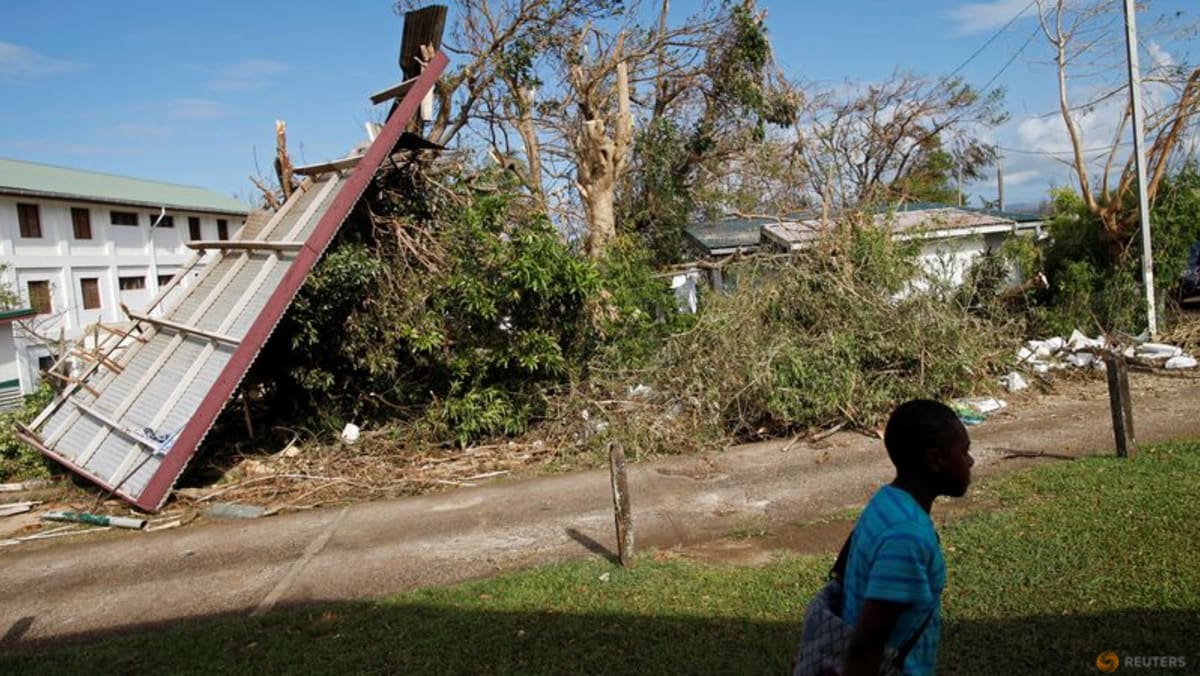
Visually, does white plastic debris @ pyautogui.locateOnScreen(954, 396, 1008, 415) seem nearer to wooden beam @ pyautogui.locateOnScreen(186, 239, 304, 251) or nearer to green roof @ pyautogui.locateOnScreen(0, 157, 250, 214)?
wooden beam @ pyautogui.locateOnScreen(186, 239, 304, 251)

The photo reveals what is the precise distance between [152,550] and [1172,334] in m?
14.4

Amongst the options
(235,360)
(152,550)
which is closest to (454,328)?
(235,360)

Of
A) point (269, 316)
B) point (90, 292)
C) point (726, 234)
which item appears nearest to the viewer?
point (269, 316)

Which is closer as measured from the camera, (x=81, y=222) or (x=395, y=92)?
(x=395, y=92)

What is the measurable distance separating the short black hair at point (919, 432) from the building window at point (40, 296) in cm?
3427

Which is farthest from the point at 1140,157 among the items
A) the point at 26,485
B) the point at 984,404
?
the point at 26,485

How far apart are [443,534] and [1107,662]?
5079 millimetres

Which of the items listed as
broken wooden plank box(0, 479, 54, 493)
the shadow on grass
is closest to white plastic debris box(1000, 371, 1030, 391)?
the shadow on grass

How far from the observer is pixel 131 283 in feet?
115

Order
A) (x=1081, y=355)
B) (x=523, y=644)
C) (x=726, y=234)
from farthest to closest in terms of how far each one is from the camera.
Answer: (x=726, y=234) < (x=1081, y=355) < (x=523, y=644)

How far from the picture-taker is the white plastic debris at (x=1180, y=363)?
11.2m

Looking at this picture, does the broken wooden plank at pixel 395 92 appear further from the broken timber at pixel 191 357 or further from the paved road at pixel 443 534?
the paved road at pixel 443 534

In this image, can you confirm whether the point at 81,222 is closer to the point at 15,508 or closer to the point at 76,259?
the point at 76,259

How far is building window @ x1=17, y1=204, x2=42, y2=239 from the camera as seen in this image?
28969 mm
